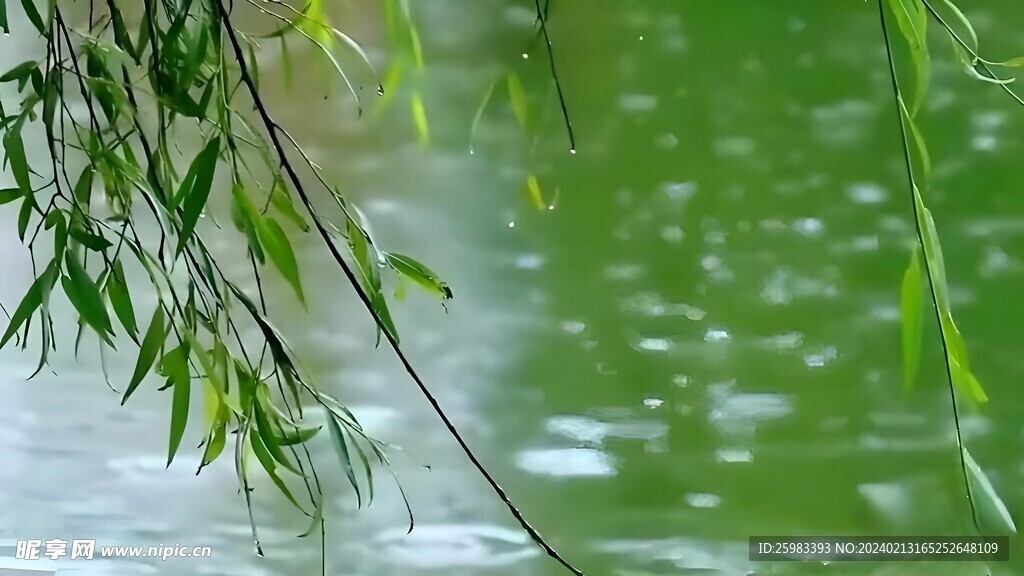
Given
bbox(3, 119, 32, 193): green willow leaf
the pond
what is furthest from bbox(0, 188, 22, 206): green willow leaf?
the pond

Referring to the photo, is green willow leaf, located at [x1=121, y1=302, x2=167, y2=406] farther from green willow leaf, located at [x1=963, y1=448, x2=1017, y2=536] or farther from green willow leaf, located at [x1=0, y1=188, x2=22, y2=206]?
green willow leaf, located at [x1=963, y1=448, x2=1017, y2=536]

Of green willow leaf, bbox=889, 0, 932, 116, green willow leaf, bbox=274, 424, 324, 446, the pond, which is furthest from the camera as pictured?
the pond

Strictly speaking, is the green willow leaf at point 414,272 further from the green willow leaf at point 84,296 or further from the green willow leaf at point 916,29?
the green willow leaf at point 916,29

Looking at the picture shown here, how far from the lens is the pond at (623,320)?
89 centimetres

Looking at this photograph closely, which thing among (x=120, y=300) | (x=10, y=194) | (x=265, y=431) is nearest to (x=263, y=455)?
(x=265, y=431)

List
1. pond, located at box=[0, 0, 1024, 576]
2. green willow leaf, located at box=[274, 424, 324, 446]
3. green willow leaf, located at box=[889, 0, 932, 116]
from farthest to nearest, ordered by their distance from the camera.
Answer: pond, located at box=[0, 0, 1024, 576], green willow leaf, located at box=[274, 424, 324, 446], green willow leaf, located at box=[889, 0, 932, 116]

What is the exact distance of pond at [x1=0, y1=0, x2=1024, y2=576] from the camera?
0.89 meters

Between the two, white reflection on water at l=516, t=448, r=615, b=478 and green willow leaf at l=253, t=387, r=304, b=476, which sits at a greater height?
white reflection on water at l=516, t=448, r=615, b=478

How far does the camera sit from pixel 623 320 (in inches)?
35.8

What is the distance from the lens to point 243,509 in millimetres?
914

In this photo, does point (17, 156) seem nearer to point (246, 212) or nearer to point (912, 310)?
point (246, 212)

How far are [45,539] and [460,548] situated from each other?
486 mm

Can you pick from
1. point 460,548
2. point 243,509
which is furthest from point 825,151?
point 243,509

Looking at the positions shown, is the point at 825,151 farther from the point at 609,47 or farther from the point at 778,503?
the point at 778,503
